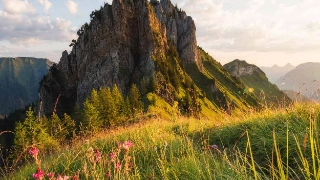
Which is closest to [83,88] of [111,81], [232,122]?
[111,81]

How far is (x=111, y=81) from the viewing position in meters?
104

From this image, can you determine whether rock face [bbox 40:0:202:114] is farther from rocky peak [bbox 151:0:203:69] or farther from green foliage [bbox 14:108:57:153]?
green foliage [bbox 14:108:57:153]

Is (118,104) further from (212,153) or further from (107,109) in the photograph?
(212,153)

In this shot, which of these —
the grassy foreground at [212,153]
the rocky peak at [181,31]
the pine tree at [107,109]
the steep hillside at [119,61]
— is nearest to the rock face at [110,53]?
the steep hillside at [119,61]

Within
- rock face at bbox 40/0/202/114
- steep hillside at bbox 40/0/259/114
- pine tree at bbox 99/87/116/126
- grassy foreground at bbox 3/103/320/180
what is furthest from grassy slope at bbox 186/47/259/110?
grassy foreground at bbox 3/103/320/180

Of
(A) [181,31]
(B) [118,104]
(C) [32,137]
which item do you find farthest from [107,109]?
(A) [181,31]

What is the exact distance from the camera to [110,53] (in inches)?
4387

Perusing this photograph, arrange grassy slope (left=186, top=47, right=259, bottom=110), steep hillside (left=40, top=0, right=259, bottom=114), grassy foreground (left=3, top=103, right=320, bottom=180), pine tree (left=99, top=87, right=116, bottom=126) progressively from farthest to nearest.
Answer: grassy slope (left=186, top=47, right=259, bottom=110), steep hillside (left=40, top=0, right=259, bottom=114), pine tree (left=99, top=87, right=116, bottom=126), grassy foreground (left=3, top=103, right=320, bottom=180)

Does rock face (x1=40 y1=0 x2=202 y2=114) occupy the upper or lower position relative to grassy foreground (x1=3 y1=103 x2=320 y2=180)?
upper

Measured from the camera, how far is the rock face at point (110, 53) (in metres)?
108

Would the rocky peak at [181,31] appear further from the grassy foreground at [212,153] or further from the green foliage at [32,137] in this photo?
the grassy foreground at [212,153]

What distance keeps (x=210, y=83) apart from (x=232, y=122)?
12500 centimetres

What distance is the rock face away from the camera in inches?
4240

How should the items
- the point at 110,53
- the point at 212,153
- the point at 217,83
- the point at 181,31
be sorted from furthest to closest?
1. the point at 181,31
2. the point at 217,83
3. the point at 110,53
4. the point at 212,153
